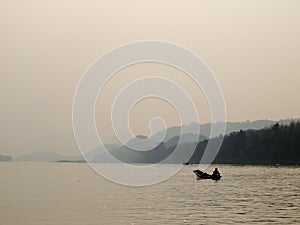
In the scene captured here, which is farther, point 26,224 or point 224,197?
point 224,197

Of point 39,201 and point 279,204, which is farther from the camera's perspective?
point 39,201

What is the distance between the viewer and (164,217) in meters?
73.1

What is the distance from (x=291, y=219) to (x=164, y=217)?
1487cm

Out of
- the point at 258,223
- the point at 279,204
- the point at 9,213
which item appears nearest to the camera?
the point at 258,223

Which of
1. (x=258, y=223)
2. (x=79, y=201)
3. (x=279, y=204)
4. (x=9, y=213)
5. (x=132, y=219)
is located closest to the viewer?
(x=258, y=223)

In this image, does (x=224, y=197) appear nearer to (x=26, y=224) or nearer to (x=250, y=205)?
(x=250, y=205)

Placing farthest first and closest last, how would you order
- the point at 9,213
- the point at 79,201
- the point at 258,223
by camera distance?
the point at 79,201, the point at 9,213, the point at 258,223

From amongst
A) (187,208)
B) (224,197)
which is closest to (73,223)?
(187,208)

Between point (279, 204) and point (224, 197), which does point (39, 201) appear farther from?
point (279, 204)

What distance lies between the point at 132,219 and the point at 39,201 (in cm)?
3299

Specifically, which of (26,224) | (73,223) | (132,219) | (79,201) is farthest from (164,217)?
(79,201)

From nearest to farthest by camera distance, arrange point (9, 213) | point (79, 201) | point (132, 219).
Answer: point (132, 219)
point (9, 213)
point (79, 201)

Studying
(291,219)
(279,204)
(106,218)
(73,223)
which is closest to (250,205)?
(279,204)

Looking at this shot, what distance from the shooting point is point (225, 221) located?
67938 mm
